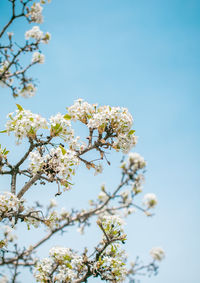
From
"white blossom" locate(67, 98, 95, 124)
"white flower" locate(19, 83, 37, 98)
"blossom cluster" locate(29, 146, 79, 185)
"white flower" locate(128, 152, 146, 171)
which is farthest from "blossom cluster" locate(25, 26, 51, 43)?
"white flower" locate(128, 152, 146, 171)

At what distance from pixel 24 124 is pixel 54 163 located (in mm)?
1127

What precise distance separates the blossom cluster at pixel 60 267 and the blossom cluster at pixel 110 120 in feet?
12.6

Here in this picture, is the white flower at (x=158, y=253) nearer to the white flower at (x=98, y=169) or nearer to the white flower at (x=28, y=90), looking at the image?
the white flower at (x=98, y=169)

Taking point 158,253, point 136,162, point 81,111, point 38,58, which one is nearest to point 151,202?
point 136,162

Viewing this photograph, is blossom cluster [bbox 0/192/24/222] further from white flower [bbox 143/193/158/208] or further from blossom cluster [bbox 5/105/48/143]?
white flower [bbox 143/193/158/208]

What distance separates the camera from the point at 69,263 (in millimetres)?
7238

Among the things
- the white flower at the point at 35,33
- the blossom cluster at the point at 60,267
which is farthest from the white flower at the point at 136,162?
the white flower at the point at 35,33

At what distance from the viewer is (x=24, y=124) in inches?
204

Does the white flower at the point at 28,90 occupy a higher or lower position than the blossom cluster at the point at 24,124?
higher

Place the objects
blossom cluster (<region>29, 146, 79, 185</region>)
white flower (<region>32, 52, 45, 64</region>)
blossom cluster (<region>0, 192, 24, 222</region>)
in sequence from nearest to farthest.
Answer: blossom cluster (<region>0, 192, 24, 222</region>), blossom cluster (<region>29, 146, 79, 185</region>), white flower (<region>32, 52, 45, 64</region>)

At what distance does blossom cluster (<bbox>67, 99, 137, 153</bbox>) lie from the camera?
586cm

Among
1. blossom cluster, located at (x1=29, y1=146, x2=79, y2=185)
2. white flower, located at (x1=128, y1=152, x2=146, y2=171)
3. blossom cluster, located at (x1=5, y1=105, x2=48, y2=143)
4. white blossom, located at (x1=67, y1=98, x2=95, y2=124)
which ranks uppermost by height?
white blossom, located at (x1=67, y1=98, x2=95, y2=124)

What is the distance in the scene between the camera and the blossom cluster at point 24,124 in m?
5.18

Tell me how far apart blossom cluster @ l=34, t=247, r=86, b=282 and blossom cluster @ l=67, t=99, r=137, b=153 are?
3850 millimetres
